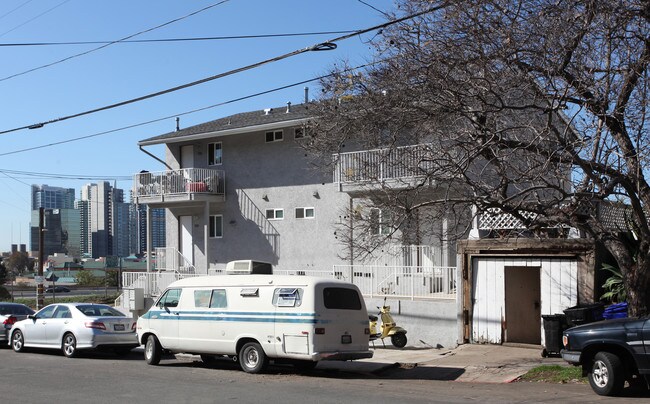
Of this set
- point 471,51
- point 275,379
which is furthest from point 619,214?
point 275,379

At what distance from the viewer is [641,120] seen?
13602 mm

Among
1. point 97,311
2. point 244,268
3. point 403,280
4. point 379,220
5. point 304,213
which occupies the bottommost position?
point 97,311

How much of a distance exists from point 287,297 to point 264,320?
2.26 feet

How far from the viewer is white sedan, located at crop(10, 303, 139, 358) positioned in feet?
60.8

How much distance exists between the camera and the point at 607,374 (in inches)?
465

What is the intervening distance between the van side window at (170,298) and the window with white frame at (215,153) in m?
14.8

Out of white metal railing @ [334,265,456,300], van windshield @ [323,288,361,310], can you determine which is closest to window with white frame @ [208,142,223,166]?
white metal railing @ [334,265,456,300]

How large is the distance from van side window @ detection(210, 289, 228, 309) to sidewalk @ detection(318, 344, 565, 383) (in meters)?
2.62

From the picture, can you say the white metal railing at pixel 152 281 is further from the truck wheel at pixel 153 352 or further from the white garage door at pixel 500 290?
the white garage door at pixel 500 290

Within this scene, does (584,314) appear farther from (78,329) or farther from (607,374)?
(78,329)

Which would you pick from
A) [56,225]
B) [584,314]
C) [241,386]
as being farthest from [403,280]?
[56,225]

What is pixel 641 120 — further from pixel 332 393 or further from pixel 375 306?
pixel 375 306

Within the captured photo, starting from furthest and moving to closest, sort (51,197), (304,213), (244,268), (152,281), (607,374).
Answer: (51,197) < (304,213) < (152,281) < (244,268) < (607,374)

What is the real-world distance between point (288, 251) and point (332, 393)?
1677cm
